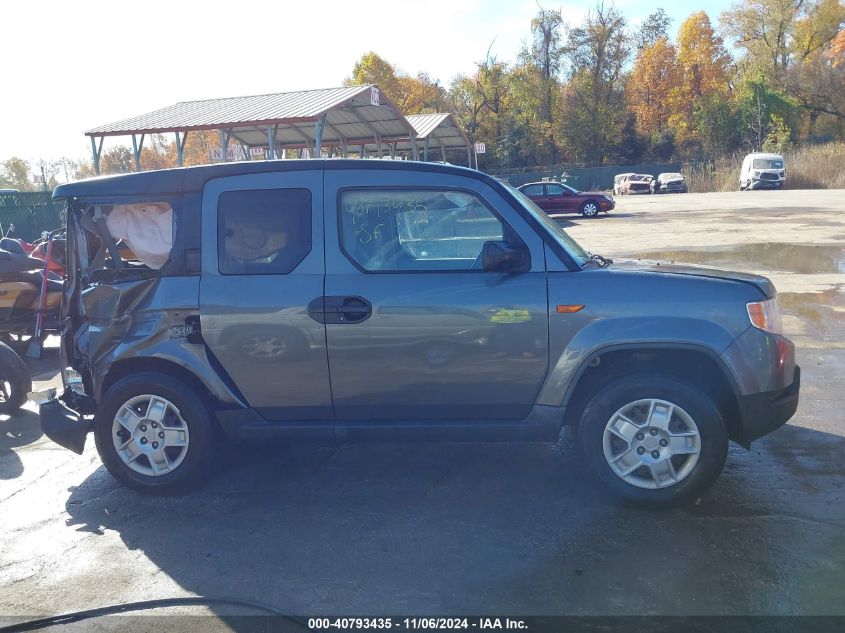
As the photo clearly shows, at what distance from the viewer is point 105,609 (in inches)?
132

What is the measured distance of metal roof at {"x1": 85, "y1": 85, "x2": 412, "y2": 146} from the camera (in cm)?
1894

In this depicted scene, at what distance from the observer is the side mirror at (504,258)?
4.04 meters

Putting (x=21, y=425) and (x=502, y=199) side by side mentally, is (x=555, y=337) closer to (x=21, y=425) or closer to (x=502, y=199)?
(x=502, y=199)

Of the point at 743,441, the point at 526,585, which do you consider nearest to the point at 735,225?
the point at 743,441

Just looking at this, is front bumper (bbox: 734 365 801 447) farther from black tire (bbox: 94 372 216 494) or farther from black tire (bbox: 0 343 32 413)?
black tire (bbox: 0 343 32 413)

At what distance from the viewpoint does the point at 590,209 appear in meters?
29.5

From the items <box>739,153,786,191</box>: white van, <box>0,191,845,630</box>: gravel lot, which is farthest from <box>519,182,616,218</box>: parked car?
<box>0,191,845,630</box>: gravel lot

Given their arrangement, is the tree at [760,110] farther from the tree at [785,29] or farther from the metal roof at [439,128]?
the metal roof at [439,128]

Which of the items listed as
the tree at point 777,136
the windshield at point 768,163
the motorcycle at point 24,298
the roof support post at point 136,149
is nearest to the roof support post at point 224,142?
the roof support post at point 136,149

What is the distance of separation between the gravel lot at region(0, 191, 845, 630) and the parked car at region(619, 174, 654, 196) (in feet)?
156

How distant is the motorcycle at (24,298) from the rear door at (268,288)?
5.01 meters

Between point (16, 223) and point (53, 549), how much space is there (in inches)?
779

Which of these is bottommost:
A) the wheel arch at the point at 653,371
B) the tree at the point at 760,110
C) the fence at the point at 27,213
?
the wheel arch at the point at 653,371

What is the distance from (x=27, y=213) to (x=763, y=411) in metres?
22.1
